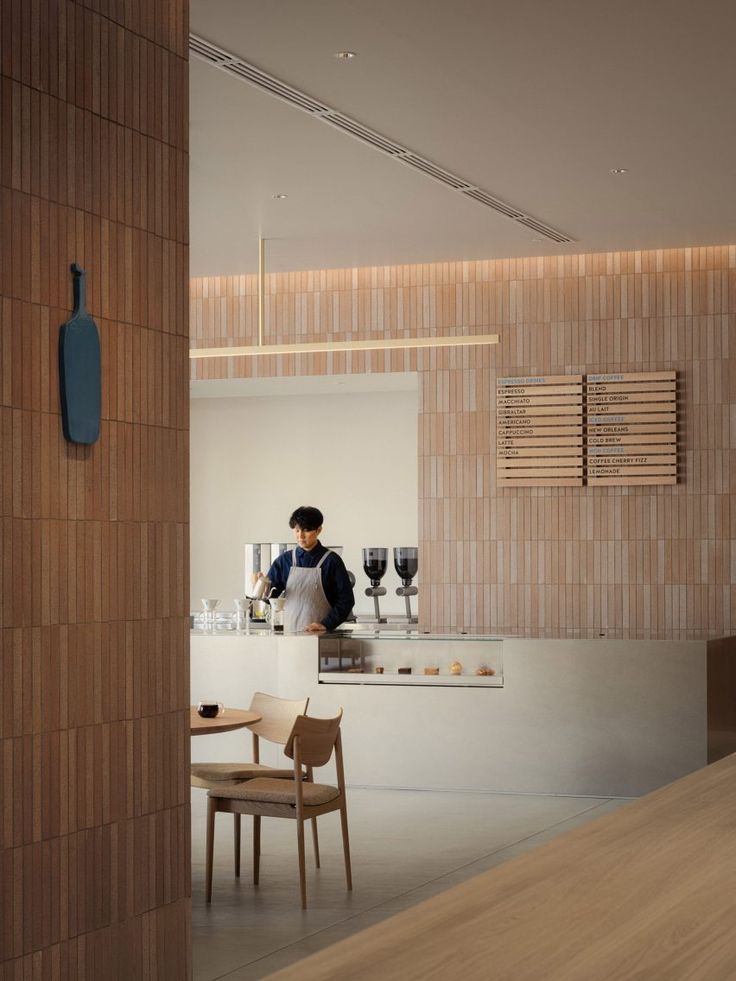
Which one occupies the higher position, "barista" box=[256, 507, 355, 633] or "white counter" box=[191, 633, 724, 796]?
"barista" box=[256, 507, 355, 633]

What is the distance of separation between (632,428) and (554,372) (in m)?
0.63

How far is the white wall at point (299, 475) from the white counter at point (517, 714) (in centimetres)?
238

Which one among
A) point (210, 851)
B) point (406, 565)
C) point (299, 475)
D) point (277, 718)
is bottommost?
point (210, 851)

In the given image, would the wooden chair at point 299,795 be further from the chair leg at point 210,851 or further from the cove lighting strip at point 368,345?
the cove lighting strip at point 368,345

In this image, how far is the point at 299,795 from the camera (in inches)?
196

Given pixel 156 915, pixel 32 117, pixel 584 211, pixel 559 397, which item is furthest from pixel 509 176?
pixel 156 915

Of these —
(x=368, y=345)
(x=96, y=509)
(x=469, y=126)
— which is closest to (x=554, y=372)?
(x=368, y=345)

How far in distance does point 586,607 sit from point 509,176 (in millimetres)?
3142

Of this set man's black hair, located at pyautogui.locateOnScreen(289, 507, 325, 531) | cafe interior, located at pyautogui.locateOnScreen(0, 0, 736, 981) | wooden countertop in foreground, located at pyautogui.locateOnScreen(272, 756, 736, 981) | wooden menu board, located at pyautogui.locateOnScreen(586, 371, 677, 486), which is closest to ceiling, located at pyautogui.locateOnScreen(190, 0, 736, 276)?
cafe interior, located at pyautogui.locateOnScreen(0, 0, 736, 981)

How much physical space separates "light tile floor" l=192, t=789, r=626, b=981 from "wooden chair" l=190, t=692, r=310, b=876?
259mm

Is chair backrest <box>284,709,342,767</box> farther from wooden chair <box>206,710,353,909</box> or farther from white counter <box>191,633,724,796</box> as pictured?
white counter <box>191,633,724,796</box>

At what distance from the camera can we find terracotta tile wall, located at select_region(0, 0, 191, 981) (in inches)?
125

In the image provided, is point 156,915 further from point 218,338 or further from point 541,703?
point 218,338

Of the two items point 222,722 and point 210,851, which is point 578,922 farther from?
point 222,722
